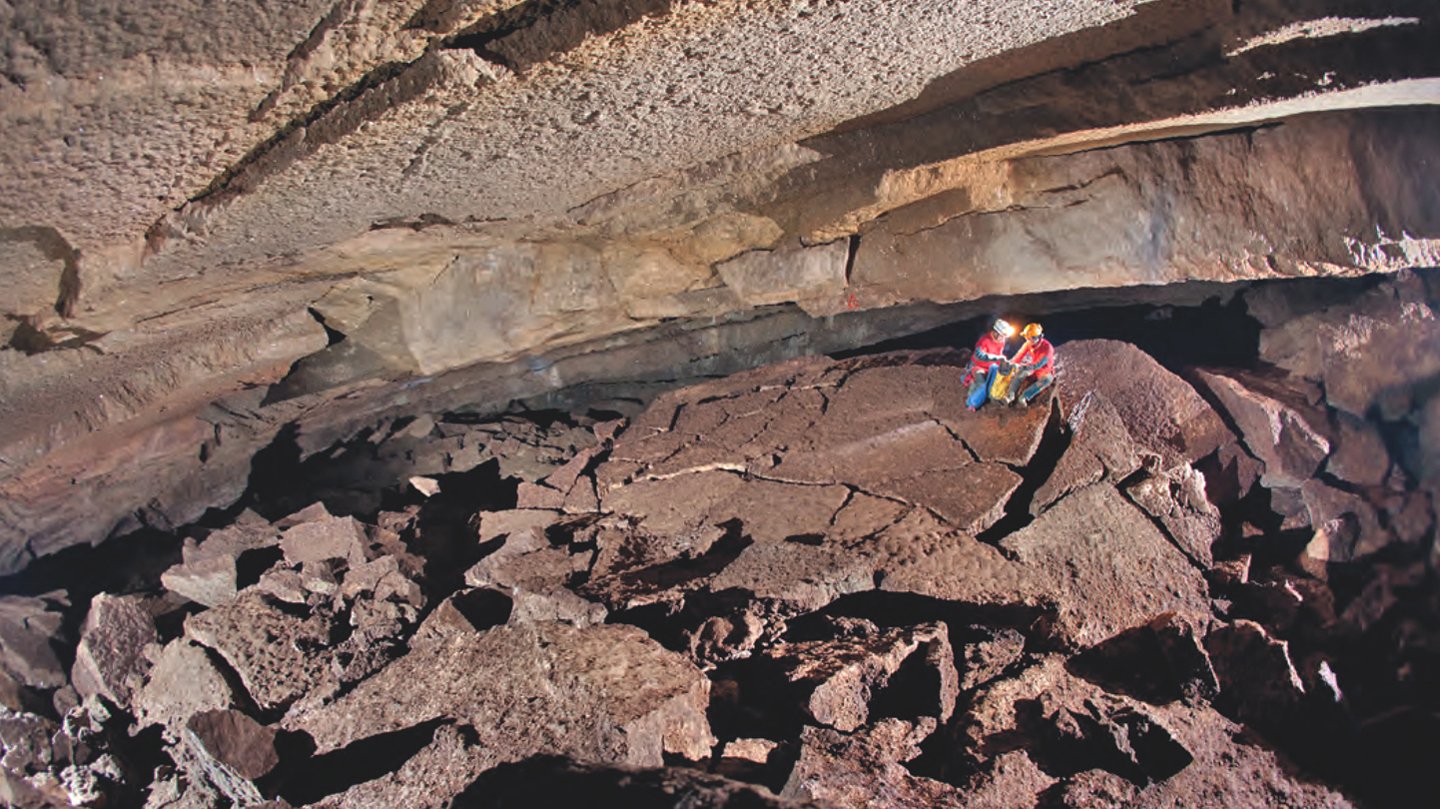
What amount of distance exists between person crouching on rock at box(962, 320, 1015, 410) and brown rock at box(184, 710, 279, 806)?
9.80 ft

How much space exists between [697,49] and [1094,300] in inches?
138

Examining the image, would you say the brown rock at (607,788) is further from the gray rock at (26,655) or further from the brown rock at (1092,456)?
the gray rock at (26,655)

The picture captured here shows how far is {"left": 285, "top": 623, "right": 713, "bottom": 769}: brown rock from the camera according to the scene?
2.02 m

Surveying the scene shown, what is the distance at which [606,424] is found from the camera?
4.73 m

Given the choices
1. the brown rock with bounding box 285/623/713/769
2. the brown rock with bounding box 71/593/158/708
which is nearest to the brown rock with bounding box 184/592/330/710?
the brown rock with bounding box 285/623/713/769

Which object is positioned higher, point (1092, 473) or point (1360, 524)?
point (1092, 473)

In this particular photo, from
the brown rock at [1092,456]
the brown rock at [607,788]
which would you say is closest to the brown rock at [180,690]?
the brown rock at [607,788]

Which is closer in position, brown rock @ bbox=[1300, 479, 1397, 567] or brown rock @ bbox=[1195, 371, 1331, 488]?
brown rock @ bbox=[1300, 479, 1397, 567]

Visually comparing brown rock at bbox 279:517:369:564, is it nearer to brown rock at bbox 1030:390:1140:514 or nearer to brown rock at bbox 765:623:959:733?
brown rock at bbox 765:623:959:733

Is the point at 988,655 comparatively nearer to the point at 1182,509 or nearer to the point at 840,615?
the point at 840,615

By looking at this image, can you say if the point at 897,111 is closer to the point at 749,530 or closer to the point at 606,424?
the point at 749,530

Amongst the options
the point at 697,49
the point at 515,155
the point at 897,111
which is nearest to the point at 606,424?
the point at 515,155

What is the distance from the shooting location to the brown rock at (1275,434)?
3881mm

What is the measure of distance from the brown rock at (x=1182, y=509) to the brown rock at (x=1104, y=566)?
64mm
